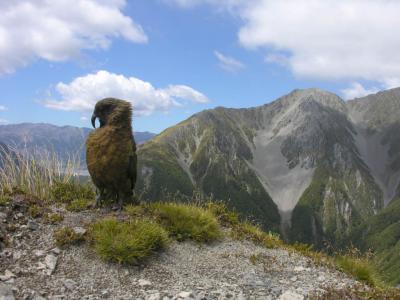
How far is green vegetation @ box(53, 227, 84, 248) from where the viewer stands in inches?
382

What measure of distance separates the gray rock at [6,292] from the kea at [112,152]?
4254 millimetres

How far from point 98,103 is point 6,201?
11.6 ft

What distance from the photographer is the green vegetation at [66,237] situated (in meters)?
9.70

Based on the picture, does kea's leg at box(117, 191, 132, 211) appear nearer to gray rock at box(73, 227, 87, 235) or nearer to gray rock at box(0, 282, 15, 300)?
gray rock at box(73, 227, 87, 235)

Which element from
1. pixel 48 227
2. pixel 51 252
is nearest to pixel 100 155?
pixel 48 227

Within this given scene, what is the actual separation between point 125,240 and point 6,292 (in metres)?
2.60

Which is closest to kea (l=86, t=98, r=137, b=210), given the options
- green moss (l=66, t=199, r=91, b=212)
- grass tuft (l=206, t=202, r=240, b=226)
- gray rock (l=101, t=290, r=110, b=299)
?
green moss (l=66, t=199, r=91, b=212)

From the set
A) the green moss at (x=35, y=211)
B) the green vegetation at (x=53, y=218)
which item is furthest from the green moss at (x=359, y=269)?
the green moss at (x=35, y=211)

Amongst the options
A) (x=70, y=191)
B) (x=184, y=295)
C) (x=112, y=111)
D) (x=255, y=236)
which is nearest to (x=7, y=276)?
(x=184, y=295)

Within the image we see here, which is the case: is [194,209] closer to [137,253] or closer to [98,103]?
[137,253]

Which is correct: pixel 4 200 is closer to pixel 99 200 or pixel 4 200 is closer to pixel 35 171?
pixel 99 200

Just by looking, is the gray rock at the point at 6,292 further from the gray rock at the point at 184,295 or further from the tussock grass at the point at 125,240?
the gray rock at the point at 184,295

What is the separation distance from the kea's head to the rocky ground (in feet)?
9.00

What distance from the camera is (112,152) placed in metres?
11.9
